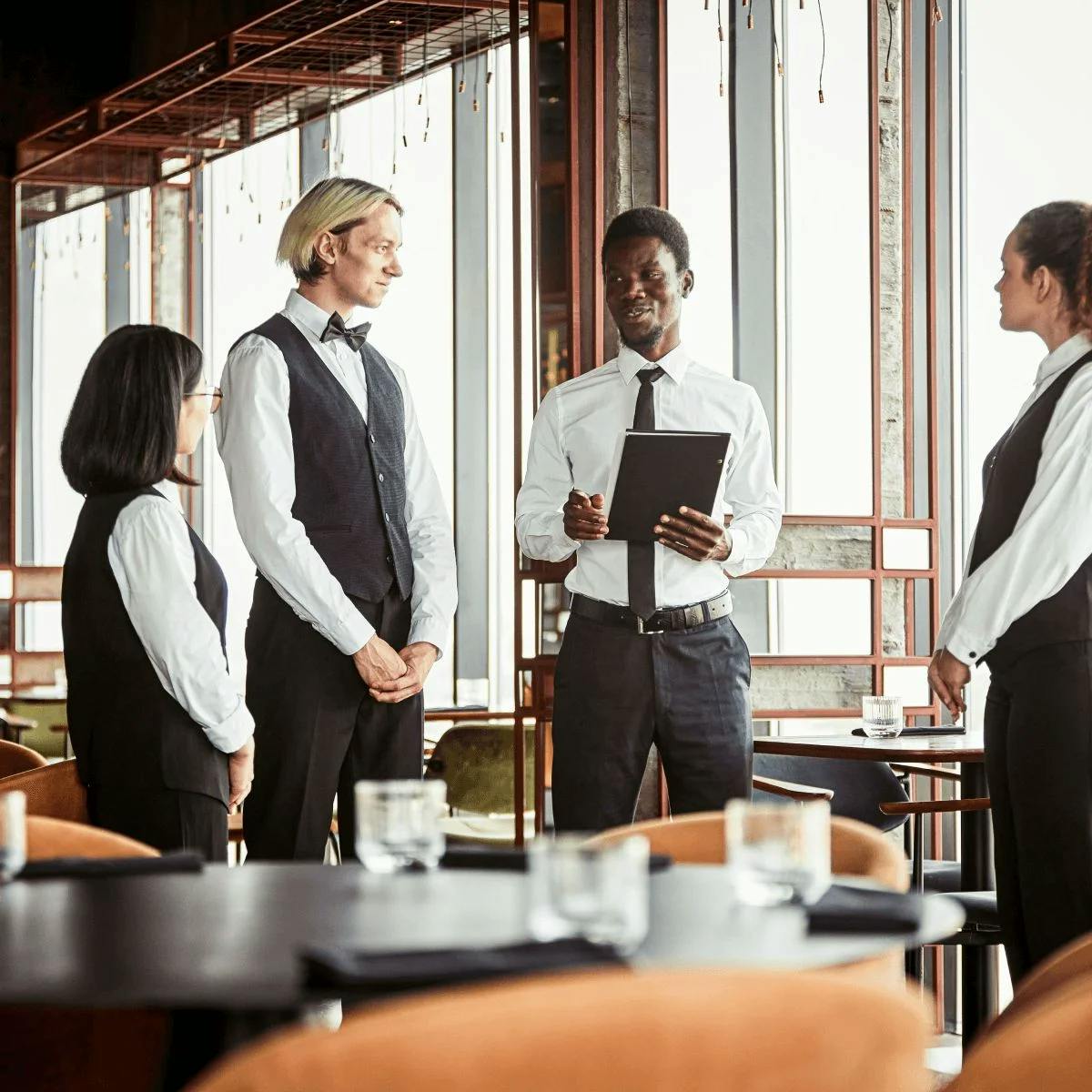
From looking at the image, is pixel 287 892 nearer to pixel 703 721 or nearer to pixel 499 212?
pixel 703 721

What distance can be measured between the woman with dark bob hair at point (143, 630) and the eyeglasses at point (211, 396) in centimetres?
7

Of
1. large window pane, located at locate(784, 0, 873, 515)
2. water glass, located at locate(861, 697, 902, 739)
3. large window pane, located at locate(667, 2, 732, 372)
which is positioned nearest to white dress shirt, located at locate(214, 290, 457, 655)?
water glass, located at locate(861, 697, 902, 739)

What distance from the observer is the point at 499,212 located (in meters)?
7.39

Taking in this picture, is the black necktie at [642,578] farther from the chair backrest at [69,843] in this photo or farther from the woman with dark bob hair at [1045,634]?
the chair backrest at [69,843]

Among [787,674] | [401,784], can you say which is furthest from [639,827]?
[787,674]

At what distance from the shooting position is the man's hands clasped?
2.99 meters

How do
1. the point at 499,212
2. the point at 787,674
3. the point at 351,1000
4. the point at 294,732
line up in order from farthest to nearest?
the point at 499,212 → the point at 787,674 → the point at 294,732 → the point at 351,1000

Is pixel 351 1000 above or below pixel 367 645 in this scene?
below

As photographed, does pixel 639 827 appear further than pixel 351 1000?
Yes

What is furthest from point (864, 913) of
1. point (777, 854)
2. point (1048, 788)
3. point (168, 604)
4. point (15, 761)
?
point (15, 761)

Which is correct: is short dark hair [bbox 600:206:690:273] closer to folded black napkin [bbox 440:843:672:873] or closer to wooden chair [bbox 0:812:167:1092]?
folded black napkin [bbox 440:843:672:873]

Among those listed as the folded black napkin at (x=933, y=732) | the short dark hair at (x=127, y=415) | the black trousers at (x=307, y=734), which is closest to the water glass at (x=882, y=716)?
the folded black napkin at (x=933, y=732)

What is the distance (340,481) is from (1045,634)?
1.36 metres

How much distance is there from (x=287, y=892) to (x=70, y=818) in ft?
4.19
